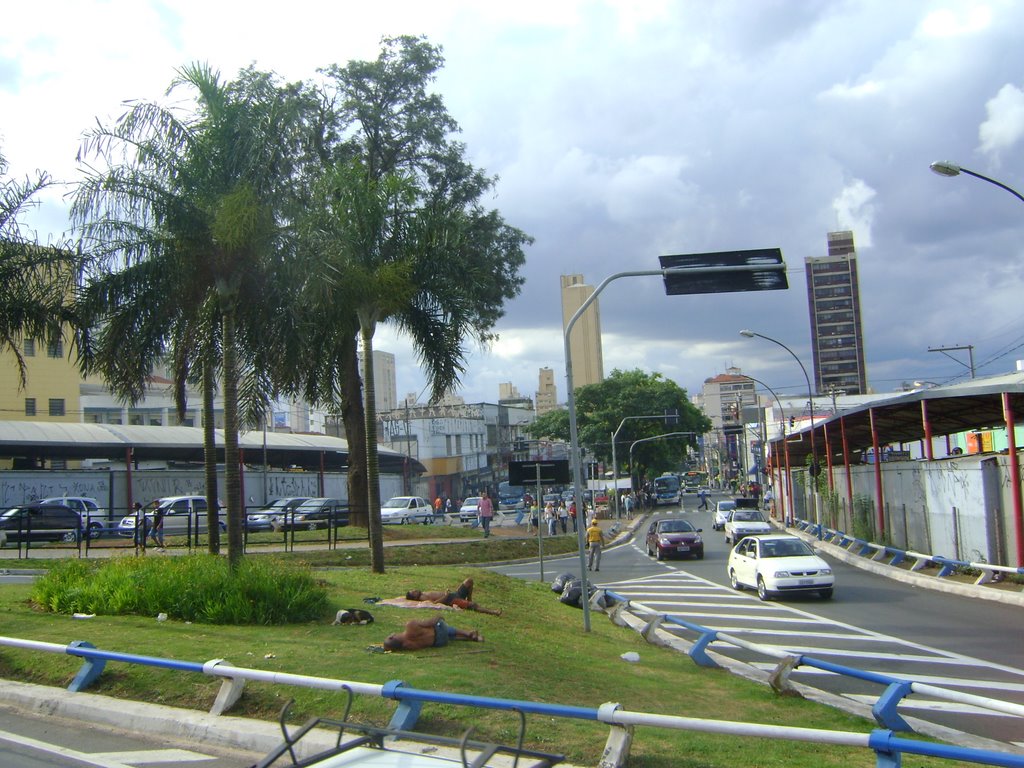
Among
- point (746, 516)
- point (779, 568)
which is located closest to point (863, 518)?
point (746, 516)

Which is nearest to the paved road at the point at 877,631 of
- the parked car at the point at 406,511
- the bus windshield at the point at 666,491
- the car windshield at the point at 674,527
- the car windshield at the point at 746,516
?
the car windshield at the point at 674,527

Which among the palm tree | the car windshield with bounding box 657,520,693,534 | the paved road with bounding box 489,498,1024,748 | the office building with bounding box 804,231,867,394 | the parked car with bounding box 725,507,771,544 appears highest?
the office building with bounding box 804,231,867,394

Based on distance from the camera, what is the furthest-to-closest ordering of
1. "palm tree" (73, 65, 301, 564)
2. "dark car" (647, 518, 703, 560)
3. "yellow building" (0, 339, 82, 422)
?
"yellow building" (0, 339, 82, 422) < "dark car" (647, 518, 703, 560) < "palm tree" (73, 65, 301, 564)

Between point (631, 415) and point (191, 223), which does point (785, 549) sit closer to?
point (191, 223)

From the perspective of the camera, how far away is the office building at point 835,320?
476 feet

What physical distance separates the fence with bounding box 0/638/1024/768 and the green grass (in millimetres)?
288

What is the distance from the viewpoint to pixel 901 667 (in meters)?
12.5

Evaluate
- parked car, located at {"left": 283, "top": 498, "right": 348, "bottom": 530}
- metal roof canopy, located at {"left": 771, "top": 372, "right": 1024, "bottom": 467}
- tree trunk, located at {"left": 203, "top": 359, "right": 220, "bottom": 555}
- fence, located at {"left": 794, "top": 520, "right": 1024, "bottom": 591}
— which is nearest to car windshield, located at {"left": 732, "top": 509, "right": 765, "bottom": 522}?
fence, located at {"left": 794, "top": 520, "right": 1024, "bottom": 591}

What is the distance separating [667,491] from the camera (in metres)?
90.6

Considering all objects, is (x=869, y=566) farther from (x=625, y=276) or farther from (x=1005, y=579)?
(x=625, y=276)

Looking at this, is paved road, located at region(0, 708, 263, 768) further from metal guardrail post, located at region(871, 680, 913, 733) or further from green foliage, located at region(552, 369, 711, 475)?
green foliage, located at region(552, 369, 711, 475)

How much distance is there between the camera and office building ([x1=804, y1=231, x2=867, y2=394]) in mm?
145125

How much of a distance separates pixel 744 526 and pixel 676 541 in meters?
6.43

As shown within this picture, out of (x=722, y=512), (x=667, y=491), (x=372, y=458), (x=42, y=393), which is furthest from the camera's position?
(x=667, y=491)
